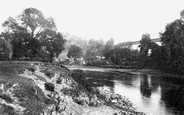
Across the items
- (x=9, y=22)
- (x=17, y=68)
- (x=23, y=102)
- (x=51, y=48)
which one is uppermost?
(x=9, y=22)

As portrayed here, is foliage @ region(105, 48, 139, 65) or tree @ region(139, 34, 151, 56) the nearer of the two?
tree @ region(139, 34, 151, 56)

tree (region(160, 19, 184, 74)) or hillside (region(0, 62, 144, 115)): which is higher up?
tree (region(160, 19, 184, 74))

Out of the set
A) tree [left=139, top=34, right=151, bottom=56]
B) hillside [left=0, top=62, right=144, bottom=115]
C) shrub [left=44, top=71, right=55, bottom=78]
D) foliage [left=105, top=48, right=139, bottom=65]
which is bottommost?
hillside [left=0, top=62, right=144, bottom=115]

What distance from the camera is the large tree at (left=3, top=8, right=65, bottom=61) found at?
118ft

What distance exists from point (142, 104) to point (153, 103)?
1603 mm

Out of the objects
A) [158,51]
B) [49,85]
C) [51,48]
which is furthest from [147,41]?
[49,85]

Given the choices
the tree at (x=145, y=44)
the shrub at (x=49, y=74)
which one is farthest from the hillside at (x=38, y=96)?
the tree at (x=145, y=44)

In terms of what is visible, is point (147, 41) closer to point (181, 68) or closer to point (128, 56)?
point (128, 56)

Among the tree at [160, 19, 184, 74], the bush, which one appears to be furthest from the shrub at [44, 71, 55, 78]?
the tree at [160, 19, 184, 74]

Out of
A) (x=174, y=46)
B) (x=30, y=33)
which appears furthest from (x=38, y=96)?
(x=174, y=46)

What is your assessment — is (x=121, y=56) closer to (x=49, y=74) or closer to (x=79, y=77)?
(x=79, y=77)

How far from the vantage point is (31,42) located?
37344 millimetres

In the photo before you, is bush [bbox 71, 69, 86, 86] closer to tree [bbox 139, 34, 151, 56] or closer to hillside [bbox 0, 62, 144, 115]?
hillside [bbox 0, 62, 144, 115]

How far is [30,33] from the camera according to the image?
128 feet
